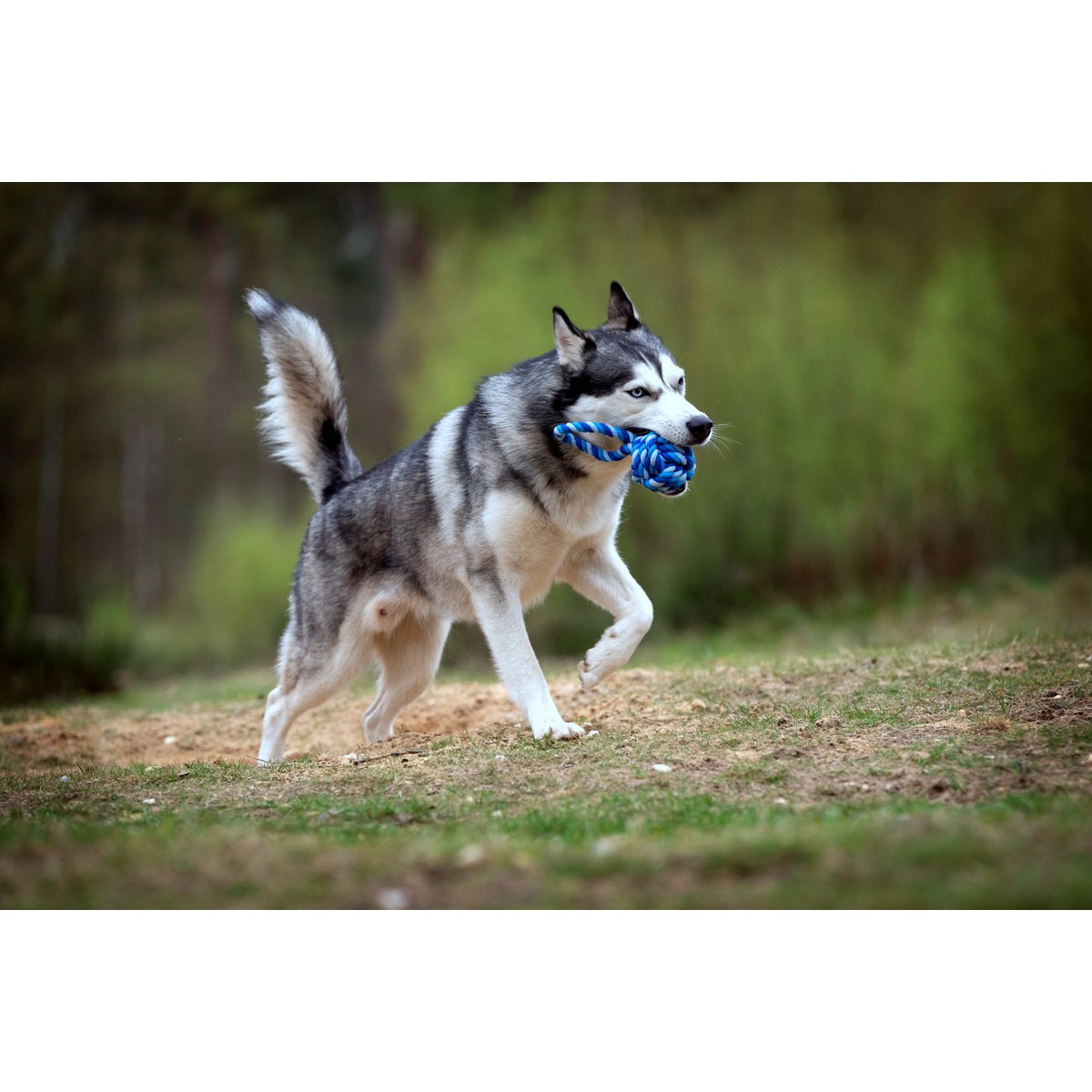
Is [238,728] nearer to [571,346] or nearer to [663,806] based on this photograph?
[571,346]

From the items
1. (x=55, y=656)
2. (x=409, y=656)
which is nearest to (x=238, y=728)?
(x=409, y=656)

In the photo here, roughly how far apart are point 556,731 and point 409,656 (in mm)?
1257

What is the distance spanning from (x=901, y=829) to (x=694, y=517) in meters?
7.56

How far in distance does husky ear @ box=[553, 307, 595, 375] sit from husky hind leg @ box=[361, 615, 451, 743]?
1.63 meters

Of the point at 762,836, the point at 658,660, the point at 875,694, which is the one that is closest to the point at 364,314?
the point at 658,660

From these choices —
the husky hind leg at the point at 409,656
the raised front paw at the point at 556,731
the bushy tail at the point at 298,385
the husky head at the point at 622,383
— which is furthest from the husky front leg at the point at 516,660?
the bushy tail at the point at 298,385

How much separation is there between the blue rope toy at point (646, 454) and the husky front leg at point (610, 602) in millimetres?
525

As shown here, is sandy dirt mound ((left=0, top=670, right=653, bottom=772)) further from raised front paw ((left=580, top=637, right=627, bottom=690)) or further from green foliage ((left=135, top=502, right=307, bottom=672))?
green foliage ((left=135, top=502, right=307, bottom=672))

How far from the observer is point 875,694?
6.00 metres

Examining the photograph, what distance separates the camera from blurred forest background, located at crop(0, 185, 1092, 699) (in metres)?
11.1

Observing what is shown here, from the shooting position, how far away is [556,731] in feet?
18.1

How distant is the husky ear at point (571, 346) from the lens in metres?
5.43

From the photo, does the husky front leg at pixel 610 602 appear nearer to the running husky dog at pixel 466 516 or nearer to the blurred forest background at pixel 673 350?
the running husky dog at pixel 466 516

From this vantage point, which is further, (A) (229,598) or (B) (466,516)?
(A) (229,598)
